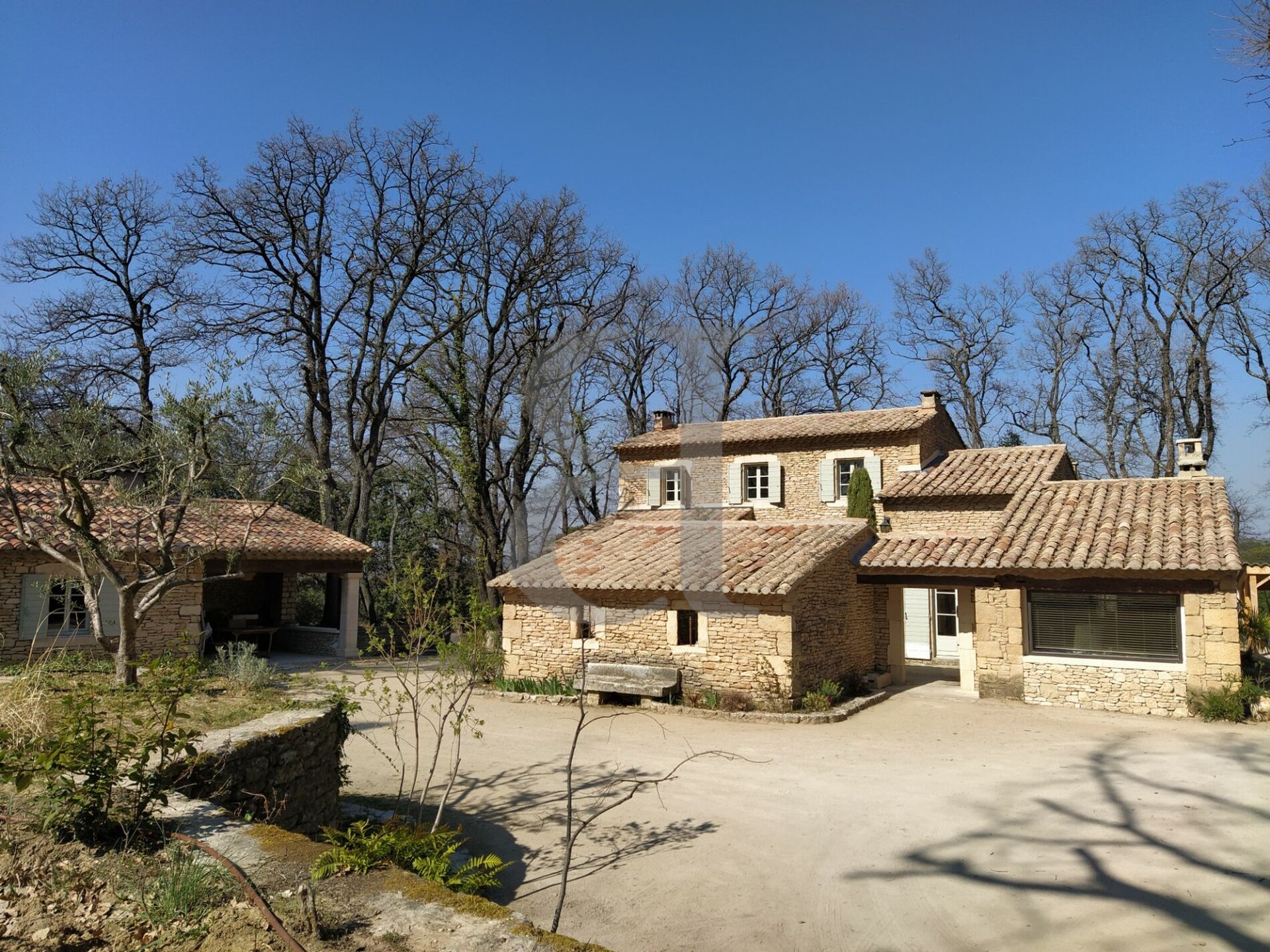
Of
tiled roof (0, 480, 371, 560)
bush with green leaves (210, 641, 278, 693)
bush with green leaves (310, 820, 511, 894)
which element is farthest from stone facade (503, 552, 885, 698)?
tiled roof (0, 480, 371, 560)

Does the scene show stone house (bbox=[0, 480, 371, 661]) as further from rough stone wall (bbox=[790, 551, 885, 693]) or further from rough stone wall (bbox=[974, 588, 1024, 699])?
rough stone wall (bbox=[974, 588, 1024, 699])

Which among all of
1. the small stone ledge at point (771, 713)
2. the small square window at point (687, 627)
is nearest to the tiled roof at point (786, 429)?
the small stone ledge at point (771, 713)

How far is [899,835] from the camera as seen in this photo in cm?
691

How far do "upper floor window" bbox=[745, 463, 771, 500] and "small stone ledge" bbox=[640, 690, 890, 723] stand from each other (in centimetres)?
898

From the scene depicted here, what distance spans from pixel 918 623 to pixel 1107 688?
673 centimetres

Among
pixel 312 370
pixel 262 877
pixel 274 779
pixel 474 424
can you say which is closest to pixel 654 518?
pixel 474 424

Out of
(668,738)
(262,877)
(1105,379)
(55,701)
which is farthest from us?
(1105,379)

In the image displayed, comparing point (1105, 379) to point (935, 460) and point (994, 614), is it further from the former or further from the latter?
point (994, 614)

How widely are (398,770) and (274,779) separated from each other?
122 inches

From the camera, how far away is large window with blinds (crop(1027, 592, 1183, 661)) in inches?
474

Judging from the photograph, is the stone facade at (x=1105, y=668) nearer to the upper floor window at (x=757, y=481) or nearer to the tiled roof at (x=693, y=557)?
the tiled roof at (x=693, y=557)

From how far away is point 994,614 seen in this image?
43.7 ft

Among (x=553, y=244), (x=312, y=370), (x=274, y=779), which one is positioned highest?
(x=553, y=244)

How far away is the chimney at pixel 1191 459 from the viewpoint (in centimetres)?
1588
